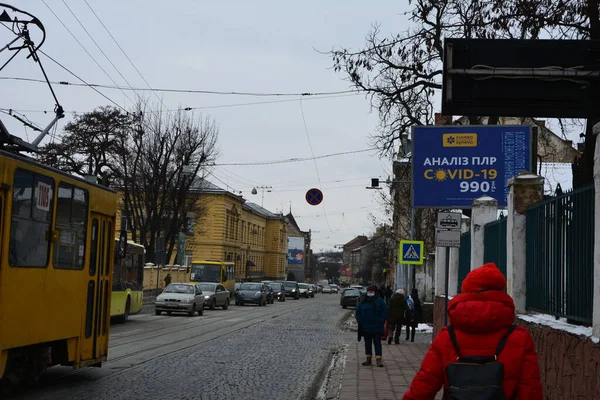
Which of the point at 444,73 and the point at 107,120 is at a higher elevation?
the point at 107,120

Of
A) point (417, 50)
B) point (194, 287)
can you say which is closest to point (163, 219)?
point (194, 287)

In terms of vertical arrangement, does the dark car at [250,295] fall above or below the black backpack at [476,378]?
below

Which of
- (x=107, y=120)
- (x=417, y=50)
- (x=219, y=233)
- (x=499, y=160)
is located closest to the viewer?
(x=499, y=160)

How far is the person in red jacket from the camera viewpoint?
166 inches

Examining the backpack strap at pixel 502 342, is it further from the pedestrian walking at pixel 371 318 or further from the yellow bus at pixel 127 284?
the yellow bus at pixel 127 284

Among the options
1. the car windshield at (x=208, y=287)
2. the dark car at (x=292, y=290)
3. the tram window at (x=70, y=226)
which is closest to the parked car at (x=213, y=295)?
the car windshield at (x=208, y=287)

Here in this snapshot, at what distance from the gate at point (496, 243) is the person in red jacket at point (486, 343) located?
23.3 ft

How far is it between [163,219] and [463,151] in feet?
110

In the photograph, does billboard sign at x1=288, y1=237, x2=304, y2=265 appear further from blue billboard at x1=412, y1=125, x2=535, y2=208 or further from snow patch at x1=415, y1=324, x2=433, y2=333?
blue billboard at x1=412, y1=125, x2=535, y2=208

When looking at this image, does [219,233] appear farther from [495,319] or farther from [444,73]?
[495,319]

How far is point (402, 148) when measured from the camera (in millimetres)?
26656

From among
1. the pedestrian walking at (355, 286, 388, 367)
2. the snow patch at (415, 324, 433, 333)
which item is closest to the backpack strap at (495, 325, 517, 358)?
the pedestrian walking at (355, 286, 388, 367)

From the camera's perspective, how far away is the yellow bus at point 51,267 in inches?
348

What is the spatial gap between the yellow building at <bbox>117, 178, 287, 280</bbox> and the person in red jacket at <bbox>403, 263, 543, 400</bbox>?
52069 millimetres
